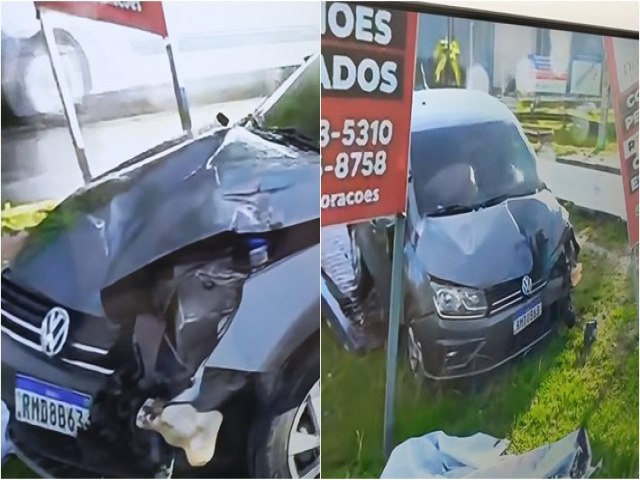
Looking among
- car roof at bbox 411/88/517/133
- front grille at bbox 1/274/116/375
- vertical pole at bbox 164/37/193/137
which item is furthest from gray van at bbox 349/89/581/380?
front grille at bbox 1/274/116/375

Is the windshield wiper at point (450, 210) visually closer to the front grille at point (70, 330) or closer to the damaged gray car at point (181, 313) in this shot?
the damaged gray car at point (181, 313)

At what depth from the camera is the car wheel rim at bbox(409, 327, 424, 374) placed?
3.77ft

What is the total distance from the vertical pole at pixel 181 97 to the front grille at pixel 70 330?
0.31 m

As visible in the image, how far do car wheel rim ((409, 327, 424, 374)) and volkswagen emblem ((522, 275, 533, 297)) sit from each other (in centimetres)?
20

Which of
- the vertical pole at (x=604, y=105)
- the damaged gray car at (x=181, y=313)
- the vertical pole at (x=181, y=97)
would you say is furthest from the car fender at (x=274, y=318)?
the vertical pole at (x=604, y=105)

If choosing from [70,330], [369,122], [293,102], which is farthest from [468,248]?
[70,330]

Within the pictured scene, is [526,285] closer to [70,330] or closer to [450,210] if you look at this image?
[450,210]

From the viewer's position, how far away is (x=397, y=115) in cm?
113

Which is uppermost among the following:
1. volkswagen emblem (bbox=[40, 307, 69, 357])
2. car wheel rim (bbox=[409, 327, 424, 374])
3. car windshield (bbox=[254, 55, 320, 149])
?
car windshield (bbox=[254, 55, 320, 149])

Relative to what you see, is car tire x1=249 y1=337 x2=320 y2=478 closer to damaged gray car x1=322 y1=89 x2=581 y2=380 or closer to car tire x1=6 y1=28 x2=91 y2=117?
damaged gray car x1=322 y1=89 x2=581 y2=380

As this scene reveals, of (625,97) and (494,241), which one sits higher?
(625,97)

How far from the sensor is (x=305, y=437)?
1115 millimetres

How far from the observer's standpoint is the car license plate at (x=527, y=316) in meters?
1.20

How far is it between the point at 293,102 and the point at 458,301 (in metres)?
0.41
